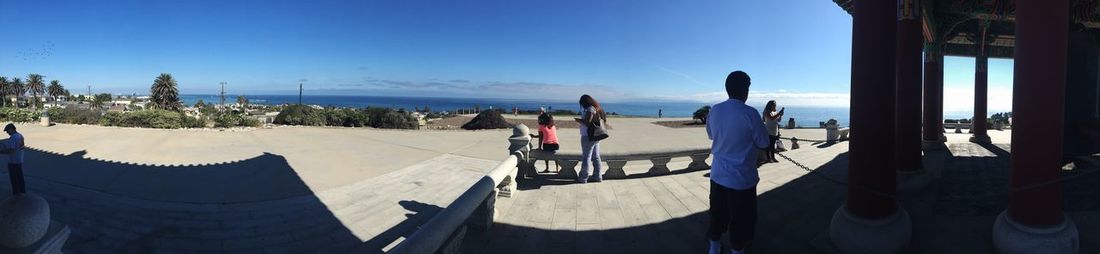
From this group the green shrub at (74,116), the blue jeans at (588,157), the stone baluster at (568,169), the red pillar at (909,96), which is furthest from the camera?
the green shrub at (74,116)

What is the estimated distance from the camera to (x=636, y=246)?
455 cm

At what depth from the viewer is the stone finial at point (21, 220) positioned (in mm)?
2456

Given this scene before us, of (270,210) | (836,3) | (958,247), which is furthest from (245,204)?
(836,3)

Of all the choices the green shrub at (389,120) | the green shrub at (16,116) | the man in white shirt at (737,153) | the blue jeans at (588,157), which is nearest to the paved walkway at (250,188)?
the blue jeans at (588,157)

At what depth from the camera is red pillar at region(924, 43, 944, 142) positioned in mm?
11492

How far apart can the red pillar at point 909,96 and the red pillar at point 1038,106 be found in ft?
11.6

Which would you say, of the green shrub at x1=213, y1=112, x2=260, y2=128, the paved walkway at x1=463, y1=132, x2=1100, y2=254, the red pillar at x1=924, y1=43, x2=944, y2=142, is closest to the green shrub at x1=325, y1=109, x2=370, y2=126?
the green shrub at x1=213, y1=112, x2=260, y2=128

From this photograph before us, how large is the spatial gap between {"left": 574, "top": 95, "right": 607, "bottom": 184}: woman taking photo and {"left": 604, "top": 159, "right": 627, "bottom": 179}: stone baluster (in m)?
0.47

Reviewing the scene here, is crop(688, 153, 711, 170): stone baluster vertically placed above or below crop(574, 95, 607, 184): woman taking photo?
below

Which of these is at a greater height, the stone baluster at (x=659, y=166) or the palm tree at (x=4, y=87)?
the palm tree at (x=4, y=87)

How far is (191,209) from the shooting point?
335 inches

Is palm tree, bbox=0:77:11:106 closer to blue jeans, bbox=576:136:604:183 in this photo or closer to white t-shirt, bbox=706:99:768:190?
blue jeans, bbox=576:136:604:183

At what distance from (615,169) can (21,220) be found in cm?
695

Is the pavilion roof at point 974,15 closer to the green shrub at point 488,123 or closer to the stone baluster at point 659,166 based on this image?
the stone baluster at point 659,166
